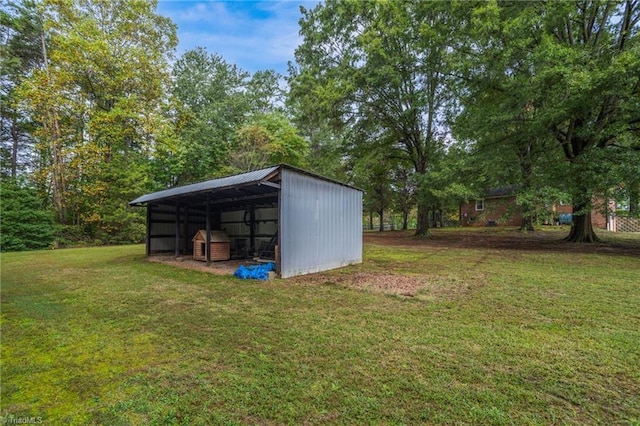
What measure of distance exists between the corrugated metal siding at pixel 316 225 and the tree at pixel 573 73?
6929mm

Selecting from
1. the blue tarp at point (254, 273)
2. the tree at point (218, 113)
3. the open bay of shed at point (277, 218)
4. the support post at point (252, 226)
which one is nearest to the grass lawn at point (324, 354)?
the blue tarp at point (254, 273)

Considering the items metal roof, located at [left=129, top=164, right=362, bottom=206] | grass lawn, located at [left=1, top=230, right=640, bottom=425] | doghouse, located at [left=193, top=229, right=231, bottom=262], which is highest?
metal roof, located at [left=129, top=164, right=362, bottom=206]

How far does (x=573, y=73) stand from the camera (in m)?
8.12

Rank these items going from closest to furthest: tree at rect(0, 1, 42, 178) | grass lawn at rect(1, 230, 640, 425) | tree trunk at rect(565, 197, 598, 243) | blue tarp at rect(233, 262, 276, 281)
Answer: grass lawn at rect(1, 230, 640, 425), blue tarp at rect(233, 262, 276, 281), tree trunk at rect(565, 197, 598, 243), tree at rect(0, 1, 42, 178)

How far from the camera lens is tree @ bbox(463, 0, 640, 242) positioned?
826cm

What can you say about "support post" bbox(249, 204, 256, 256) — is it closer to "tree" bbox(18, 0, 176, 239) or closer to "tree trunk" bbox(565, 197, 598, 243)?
"tree" bbox(18, 0, 176, 239)

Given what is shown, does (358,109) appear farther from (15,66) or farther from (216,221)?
(15,66)

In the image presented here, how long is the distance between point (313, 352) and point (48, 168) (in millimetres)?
18812

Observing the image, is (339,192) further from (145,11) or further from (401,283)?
(145,11)

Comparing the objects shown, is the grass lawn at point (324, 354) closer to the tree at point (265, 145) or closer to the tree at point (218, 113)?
the tree at point (265, 145)

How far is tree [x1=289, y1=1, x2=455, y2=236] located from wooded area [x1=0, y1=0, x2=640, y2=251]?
8 cm

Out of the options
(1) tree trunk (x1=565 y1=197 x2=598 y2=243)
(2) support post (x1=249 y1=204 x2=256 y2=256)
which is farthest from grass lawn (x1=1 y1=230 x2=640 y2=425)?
(1) tree trunk (x1=565 y1=197 x2=598 y2=243)

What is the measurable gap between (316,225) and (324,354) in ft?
15.5

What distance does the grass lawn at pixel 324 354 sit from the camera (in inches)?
78.7
